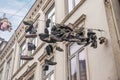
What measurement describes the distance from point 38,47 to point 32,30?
4745 millimetres

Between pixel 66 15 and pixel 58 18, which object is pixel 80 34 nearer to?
pixel 66 15

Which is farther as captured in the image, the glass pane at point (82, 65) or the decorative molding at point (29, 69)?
the decorative molding at point (29, 69)

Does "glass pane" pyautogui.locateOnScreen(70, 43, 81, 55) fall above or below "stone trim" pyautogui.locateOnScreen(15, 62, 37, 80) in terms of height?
above

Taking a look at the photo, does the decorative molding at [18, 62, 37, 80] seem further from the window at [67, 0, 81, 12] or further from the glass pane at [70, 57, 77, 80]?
the glass pane at [70, 57, 77, 80]

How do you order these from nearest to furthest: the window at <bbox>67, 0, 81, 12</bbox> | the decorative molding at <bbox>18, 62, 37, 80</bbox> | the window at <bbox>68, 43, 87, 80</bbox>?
the window at <bbox>68, 43, 87, 80</bbox>, the window at <bbox>67, 0, 81, 12</bbox>, the decorative molding at <bbox>18, 62, 37, 80</bbox>

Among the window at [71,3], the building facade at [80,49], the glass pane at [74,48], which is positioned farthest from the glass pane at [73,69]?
the window at [71,3]

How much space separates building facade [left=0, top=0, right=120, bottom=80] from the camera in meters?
6.66

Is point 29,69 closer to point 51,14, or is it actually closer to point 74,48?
point 51,14

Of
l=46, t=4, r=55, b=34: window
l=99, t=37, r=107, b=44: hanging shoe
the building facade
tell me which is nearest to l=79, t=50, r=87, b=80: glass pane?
the building facade

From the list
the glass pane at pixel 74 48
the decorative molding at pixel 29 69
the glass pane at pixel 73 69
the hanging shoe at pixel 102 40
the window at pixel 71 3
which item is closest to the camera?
the hanging shoe at pixel 102 40

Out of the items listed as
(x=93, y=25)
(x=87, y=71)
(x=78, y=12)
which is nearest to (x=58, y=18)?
(x=78, y=12)

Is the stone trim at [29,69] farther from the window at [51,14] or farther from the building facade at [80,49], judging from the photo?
the window at [51,14]

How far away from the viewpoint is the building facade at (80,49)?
666 centimetres

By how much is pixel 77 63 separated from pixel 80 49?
0.44m
